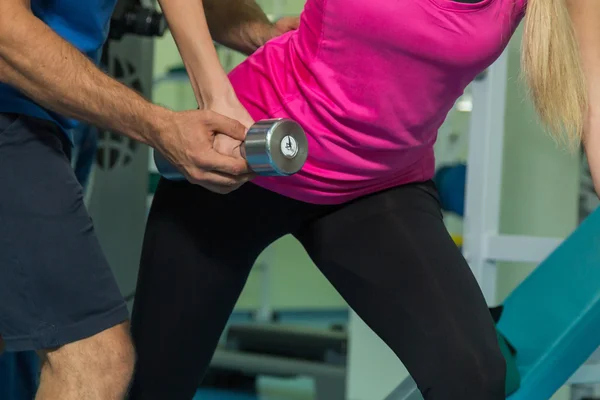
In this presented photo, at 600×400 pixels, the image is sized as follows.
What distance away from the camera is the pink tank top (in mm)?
1312

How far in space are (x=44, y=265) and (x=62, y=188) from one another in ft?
0.39

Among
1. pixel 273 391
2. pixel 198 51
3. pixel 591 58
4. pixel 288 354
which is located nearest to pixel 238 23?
pixel 198 51

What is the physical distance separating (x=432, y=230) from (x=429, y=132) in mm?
163

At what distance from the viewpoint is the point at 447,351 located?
129 cm

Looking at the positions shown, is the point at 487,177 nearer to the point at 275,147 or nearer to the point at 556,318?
the point at 556,318

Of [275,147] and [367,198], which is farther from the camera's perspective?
[367,198]

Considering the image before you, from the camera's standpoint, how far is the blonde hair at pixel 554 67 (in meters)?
1.31

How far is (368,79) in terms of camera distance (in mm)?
1349

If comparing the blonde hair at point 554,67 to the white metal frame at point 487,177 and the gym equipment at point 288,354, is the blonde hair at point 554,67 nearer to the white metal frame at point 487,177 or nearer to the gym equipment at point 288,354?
the white metal frame at point 487,177

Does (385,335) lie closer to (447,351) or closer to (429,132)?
(447,351)

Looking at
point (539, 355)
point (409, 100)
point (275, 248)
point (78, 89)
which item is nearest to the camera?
point (78, 89)

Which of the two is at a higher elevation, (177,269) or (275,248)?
(177,269)

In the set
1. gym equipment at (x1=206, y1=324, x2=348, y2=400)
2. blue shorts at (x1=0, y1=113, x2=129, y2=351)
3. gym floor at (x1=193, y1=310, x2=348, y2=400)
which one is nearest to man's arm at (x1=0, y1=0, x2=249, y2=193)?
blue shorts at (x1=0, y1=113, x2=129, y2=351)

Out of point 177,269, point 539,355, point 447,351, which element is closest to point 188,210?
point 177,269
